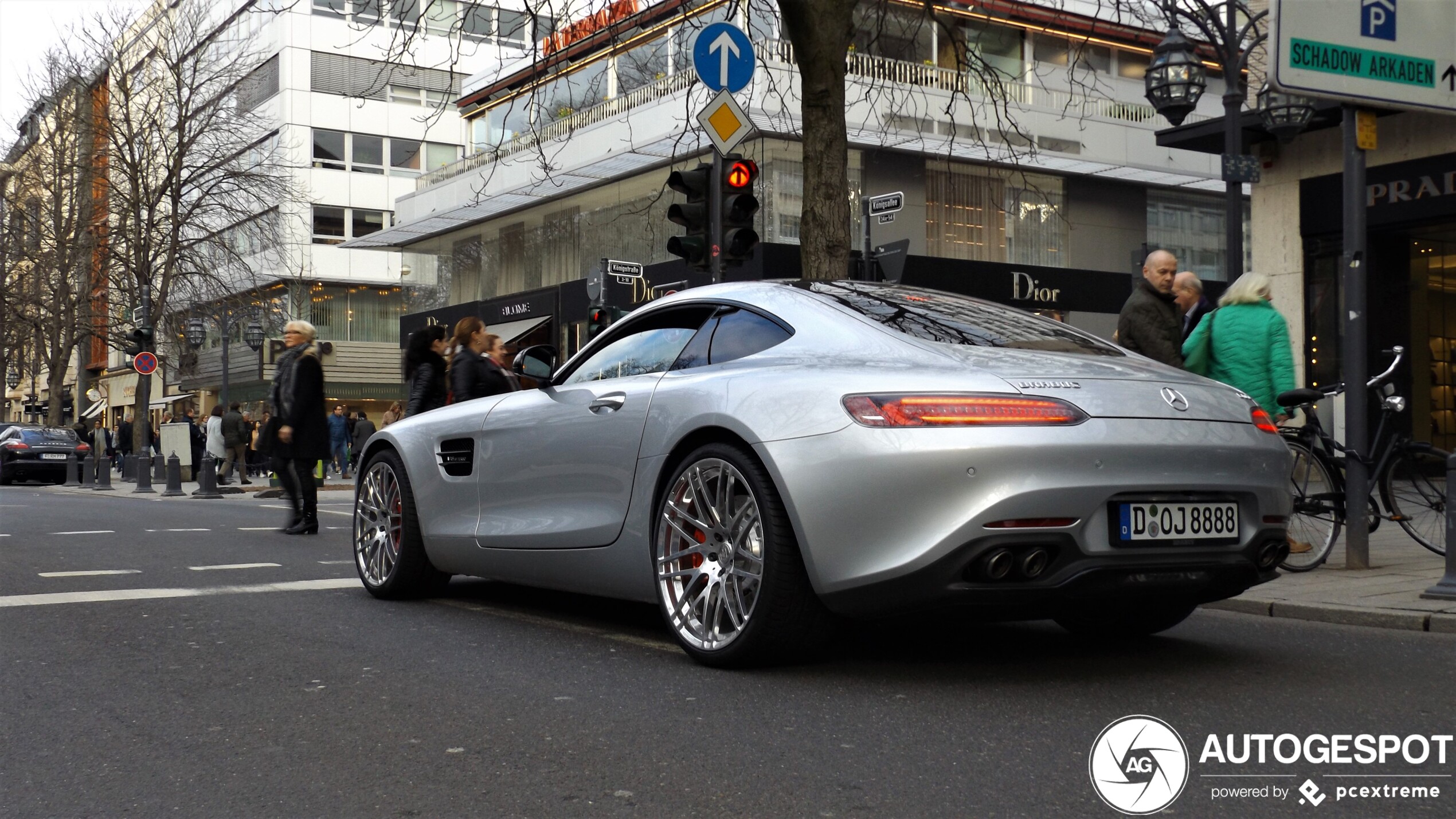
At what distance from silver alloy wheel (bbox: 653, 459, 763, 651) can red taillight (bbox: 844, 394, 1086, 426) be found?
22.4 inches

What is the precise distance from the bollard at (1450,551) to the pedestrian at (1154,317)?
80.8 inches

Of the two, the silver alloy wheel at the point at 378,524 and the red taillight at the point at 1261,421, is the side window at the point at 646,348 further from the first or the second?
the red taillight at the point at 1261,421

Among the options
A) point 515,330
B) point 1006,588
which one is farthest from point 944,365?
point 515,330

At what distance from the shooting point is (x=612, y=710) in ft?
14.0

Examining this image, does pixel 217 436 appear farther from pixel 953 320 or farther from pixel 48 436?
pixel 953 320

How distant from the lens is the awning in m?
33.3

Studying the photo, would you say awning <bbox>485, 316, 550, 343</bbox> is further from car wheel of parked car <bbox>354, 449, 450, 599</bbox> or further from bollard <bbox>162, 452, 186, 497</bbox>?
car wheel of parked car <bbox>354, 449, 450, 599</bbox>

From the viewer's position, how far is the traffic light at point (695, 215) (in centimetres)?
1074

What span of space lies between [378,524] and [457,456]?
0.84 m

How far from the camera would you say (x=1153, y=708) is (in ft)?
13.8

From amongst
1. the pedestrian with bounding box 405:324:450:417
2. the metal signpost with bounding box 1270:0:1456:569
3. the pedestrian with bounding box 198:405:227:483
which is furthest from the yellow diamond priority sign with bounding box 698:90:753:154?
the pedestrian with bounding box 198:405:227:483

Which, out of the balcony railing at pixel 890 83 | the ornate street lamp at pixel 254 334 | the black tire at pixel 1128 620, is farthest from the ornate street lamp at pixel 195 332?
the black tire at pixel 1128 620

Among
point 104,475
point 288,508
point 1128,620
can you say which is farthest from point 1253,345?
point 104,475

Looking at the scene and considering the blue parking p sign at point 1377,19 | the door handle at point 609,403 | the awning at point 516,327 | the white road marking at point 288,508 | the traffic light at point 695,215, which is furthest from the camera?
the awning at point 516,327
